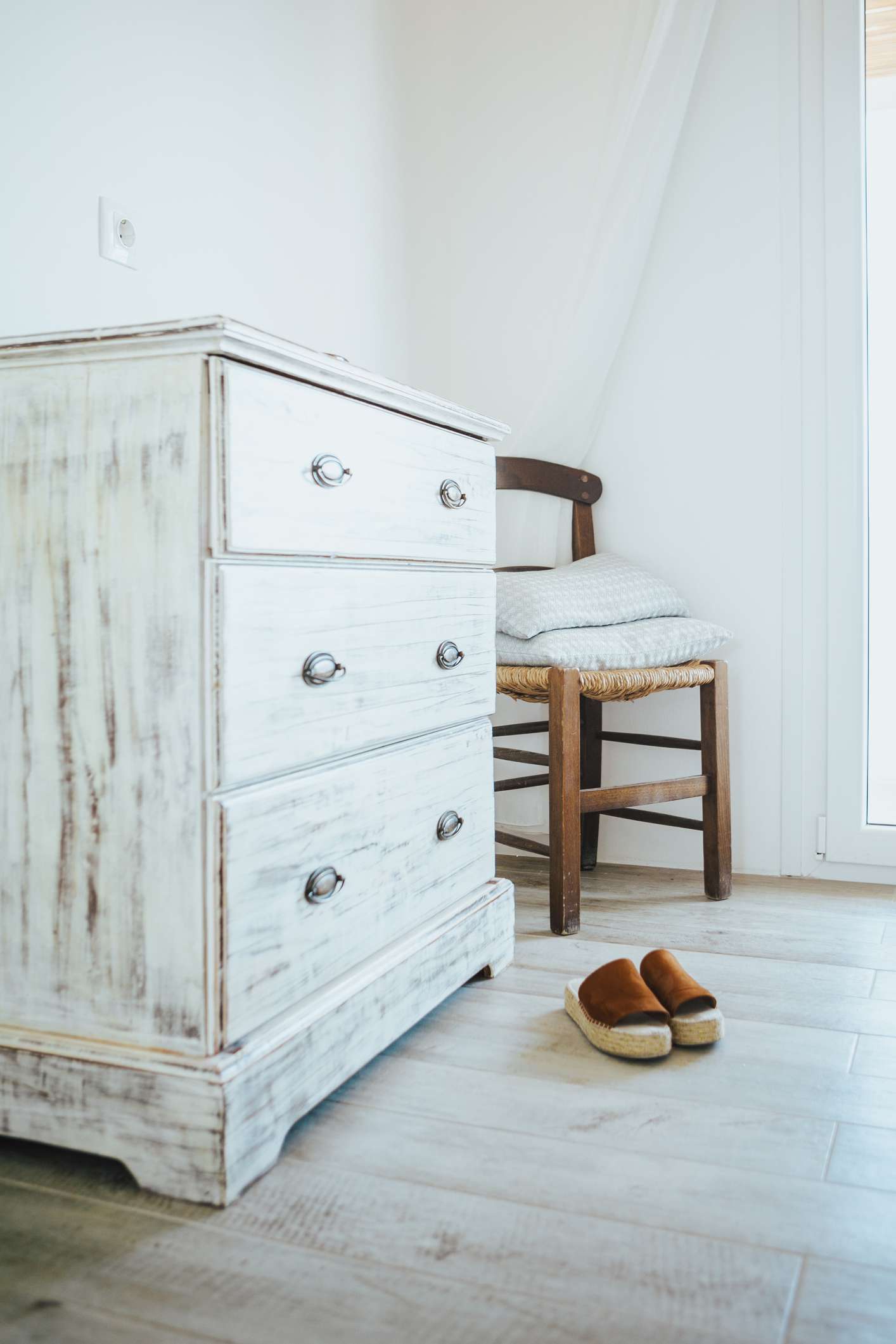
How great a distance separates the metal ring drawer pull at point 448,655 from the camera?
144 cm

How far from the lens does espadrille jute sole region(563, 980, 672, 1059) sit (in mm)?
1291

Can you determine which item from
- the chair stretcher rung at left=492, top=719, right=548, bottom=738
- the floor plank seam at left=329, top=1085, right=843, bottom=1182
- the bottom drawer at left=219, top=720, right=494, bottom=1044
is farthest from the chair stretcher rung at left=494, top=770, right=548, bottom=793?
the floor plank seam at left=329, top=1085, right=843, bottom=1182

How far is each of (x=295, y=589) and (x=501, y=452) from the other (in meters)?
1.35

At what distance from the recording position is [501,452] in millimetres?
2354

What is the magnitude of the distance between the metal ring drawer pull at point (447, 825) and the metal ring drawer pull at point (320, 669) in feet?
1.14

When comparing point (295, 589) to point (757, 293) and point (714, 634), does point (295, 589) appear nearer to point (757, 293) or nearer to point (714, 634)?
point (714, 634)

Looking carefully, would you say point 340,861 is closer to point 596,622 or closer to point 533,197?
point 596,622

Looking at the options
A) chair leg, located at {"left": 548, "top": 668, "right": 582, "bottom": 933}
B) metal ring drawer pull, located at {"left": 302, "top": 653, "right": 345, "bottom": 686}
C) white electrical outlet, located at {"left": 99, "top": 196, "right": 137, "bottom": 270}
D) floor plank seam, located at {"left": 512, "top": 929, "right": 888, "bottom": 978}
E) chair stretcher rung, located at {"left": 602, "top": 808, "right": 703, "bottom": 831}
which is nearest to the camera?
metal ring drawer pull, located at {"left": 302, "top": 653, "right": 345, "bottom": 686}

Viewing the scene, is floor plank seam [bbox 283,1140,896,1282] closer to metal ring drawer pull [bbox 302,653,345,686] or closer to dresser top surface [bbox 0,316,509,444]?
metal ring drawer pull [bbox 302,653,345,686]

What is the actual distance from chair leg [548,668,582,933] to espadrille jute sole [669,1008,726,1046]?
47 centimetres

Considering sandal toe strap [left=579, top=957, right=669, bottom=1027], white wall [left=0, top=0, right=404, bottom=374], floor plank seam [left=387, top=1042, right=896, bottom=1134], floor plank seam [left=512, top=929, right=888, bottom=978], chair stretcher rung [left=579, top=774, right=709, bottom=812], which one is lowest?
floor plank seam [left=387, top=1042, right=896, bottom=1134]

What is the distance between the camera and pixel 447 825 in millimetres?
1460

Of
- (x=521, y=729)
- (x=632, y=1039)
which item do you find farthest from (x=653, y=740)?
(x=632, y=1039)

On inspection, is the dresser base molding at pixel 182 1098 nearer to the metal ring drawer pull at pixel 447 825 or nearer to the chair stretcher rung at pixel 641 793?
the metal ring drawer pull at pixel 447 825
